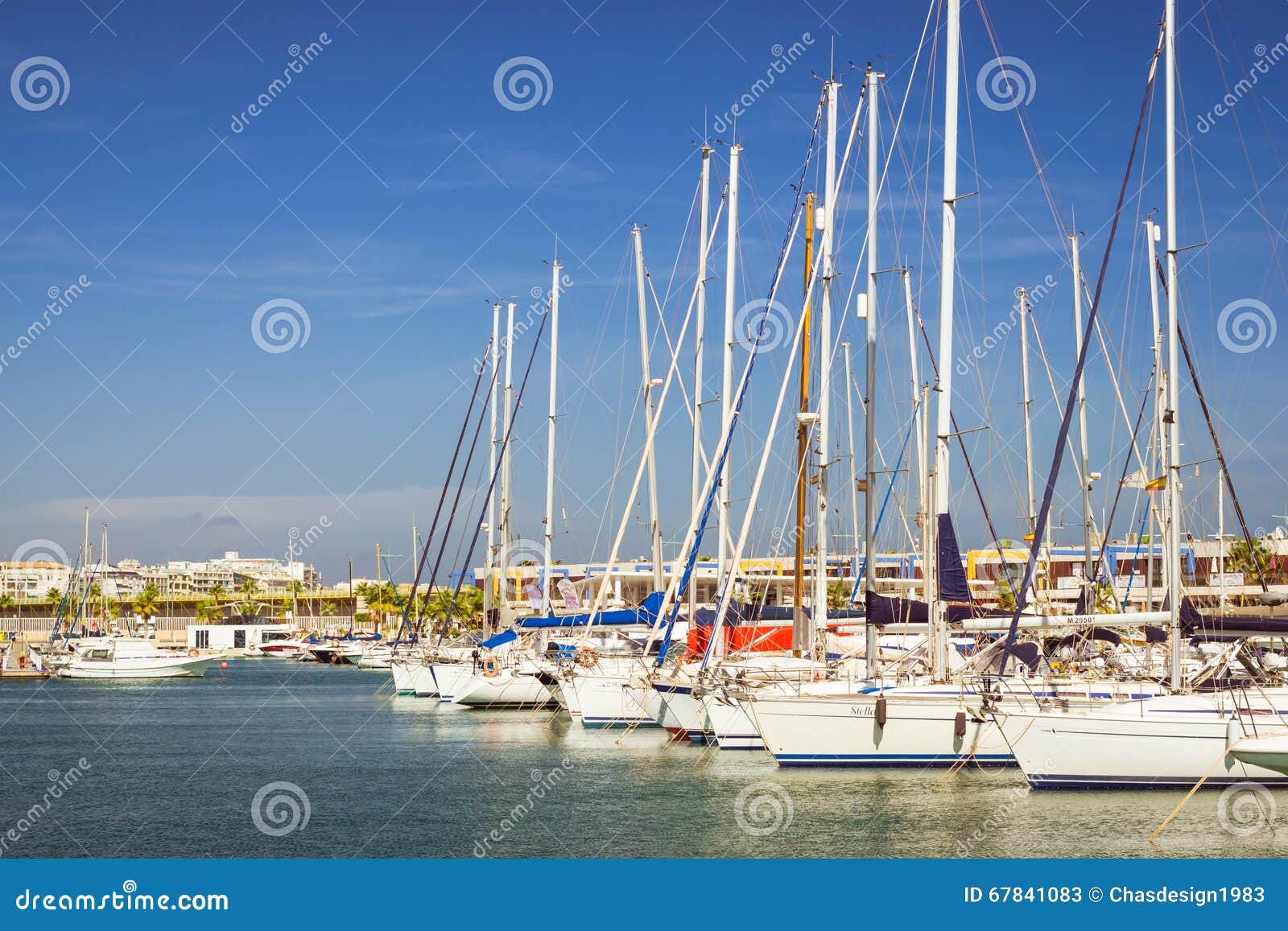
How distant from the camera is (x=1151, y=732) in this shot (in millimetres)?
26656

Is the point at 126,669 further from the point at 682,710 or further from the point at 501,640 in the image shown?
the point at 682,710

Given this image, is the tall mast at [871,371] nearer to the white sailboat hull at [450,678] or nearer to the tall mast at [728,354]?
the tall mast at [728,354]

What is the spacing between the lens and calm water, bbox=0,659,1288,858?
23.6 m

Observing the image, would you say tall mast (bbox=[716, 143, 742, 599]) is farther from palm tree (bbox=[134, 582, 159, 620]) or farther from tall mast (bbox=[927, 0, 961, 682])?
palm tree (bbox=[134, 582, 159, 620])

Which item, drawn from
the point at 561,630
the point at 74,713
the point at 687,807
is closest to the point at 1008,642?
the point at 687,807

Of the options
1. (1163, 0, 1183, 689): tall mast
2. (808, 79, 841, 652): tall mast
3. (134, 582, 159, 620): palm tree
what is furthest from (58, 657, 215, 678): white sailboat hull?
(134, 582, 159, 620): palm tree

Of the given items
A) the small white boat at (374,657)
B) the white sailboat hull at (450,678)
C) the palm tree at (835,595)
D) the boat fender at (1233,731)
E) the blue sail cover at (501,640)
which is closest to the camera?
the boat fender at (1233,731)

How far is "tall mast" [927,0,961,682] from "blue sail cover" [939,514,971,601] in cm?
18

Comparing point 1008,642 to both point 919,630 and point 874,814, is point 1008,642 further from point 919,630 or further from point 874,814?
point 919,630

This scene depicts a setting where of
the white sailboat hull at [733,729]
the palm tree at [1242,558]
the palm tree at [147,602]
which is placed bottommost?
the palm tree at [147,602]

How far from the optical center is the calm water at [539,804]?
2357 centimetres

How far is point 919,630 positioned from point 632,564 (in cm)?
9997

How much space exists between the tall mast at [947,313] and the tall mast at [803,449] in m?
5.28

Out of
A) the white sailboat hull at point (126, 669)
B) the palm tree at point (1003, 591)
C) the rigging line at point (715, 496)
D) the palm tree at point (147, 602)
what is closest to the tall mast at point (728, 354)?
the rigging line at point (715, 496)
